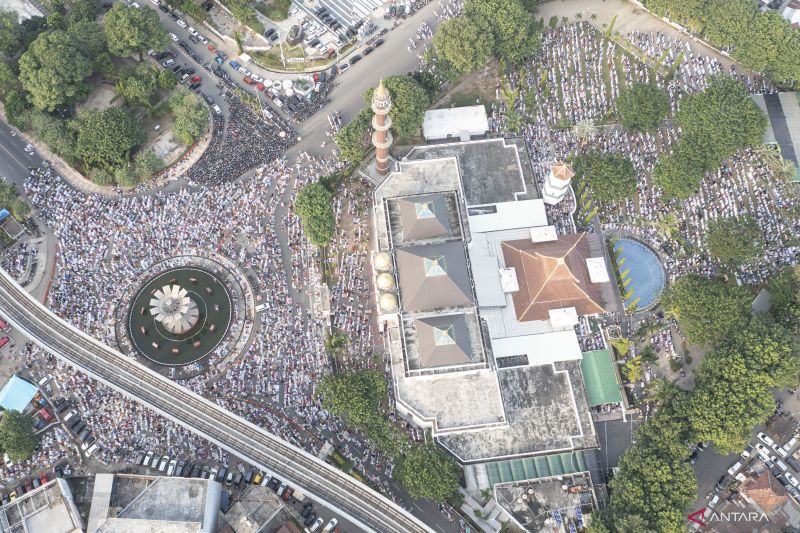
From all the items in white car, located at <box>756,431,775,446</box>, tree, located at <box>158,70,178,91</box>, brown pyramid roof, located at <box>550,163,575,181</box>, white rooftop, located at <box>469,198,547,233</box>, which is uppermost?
tree, located at <box>158,70,178,91</box>

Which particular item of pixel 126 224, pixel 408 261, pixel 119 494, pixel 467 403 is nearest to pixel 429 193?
pixel 408 261

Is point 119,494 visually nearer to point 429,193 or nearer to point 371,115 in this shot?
point 429,193

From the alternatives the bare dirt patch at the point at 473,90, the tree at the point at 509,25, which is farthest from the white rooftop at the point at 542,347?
the tree at the point at 509,25

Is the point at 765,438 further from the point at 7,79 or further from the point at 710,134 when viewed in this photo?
the point at 7,79

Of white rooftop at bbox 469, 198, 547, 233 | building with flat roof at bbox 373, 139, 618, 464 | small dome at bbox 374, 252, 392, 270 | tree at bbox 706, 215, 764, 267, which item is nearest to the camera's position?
building with flat roof at bbox 373, 139, 618, 464

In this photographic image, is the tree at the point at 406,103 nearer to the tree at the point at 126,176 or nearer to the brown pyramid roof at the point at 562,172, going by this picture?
the brown pyramid roof at the point at 562,172

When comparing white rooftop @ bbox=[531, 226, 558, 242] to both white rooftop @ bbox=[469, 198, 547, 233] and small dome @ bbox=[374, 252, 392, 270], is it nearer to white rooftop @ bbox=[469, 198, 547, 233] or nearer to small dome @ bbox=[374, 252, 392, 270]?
white rooftop @ bbox=[469, 198, 547, 233]

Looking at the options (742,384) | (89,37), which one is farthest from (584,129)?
(89,37)

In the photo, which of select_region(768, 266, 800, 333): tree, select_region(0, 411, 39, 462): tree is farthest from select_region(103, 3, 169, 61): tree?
select_region(768, 266, 800, 333): tree
